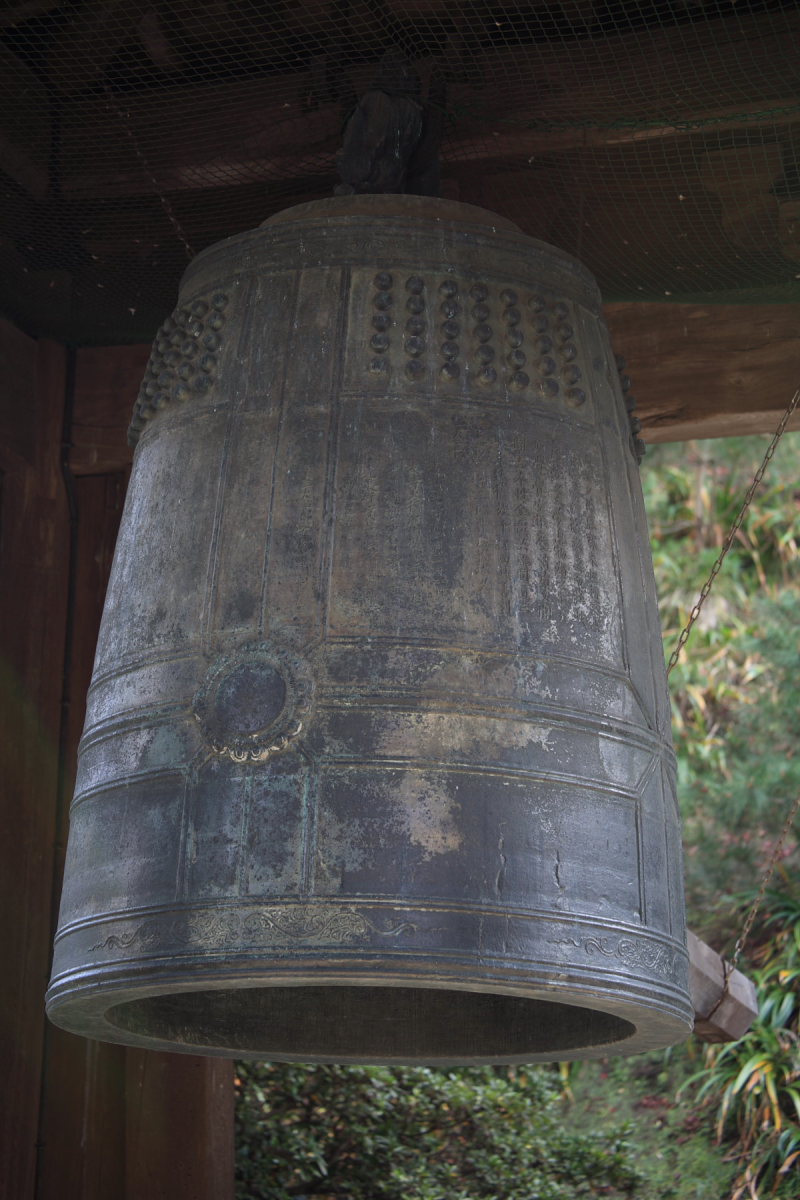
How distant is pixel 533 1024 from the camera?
11.2 feet

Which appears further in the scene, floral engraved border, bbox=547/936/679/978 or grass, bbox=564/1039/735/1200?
grass, bbox=564/1039/735/1200

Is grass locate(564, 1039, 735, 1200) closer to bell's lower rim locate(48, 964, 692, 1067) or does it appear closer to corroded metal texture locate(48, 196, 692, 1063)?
bell's lower rim locate(48, 964, 692, 1067)

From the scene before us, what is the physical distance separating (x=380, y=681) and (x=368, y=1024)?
1.09 metres

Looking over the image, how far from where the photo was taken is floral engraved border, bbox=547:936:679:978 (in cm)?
277

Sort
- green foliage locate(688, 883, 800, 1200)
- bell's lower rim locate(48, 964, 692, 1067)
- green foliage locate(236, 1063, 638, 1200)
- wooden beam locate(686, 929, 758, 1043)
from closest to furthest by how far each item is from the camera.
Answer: bell's lower rim locate(48, 964, 692, 1067) → wooden beam locate(686, 929, 758, 1043) → green foliage locate(236, 1063, 638, 1200) → green foliage locate(688, 883, 800, 1200)

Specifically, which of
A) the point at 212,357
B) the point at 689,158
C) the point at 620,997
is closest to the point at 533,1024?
the point at 620,997

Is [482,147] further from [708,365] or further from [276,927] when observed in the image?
[276,927]

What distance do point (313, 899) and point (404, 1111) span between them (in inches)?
176

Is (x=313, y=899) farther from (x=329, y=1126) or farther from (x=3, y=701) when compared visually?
(x=329, y=1126)

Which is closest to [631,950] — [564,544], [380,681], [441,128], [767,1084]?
[380,681]

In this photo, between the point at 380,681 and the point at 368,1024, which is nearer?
the point at 380,681

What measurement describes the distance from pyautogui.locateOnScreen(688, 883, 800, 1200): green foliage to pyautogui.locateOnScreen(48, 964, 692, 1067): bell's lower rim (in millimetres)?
3843

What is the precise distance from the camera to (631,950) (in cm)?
287

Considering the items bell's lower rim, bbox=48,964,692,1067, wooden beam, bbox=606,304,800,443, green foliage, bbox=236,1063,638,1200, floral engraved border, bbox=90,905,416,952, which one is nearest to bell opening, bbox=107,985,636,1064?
bell's lower rim, bbox=48,964,692,1067
